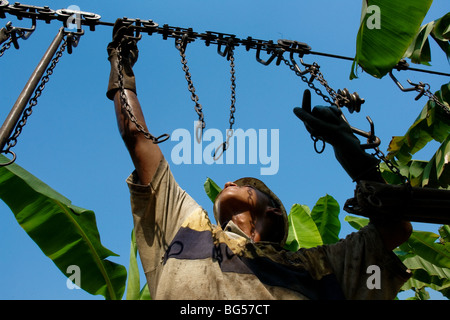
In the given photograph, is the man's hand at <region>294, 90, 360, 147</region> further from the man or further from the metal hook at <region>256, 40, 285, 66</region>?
the metal hook at <region>256, 40, 285, 66</region>

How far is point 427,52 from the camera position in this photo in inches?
189

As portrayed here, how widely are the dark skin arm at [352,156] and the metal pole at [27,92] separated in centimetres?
140

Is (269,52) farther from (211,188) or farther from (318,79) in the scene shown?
(211,188)

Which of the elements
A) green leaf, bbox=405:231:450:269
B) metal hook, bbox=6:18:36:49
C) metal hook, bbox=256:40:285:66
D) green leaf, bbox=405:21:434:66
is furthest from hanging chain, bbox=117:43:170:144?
green leaf, bbox=405:231:450:269

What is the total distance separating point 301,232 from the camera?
518 centimetres

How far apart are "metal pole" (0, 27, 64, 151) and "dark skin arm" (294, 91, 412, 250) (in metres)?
1.40

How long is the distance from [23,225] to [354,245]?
2.54 meters

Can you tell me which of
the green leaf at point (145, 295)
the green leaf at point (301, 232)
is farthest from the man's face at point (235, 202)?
the green leaf at point (301, 232)

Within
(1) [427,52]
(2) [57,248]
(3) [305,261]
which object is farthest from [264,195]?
(1) [427,52]

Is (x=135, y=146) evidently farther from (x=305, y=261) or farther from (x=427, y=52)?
(x=427, y=52)

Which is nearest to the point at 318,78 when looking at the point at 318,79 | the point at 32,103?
the point at 318,79

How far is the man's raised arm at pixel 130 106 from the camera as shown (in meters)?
2.64

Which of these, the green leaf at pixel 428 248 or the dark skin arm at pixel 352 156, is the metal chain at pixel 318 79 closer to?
the dark skin arm at pixel 352 156

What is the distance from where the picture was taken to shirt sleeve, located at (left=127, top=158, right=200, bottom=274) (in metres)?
2.58
